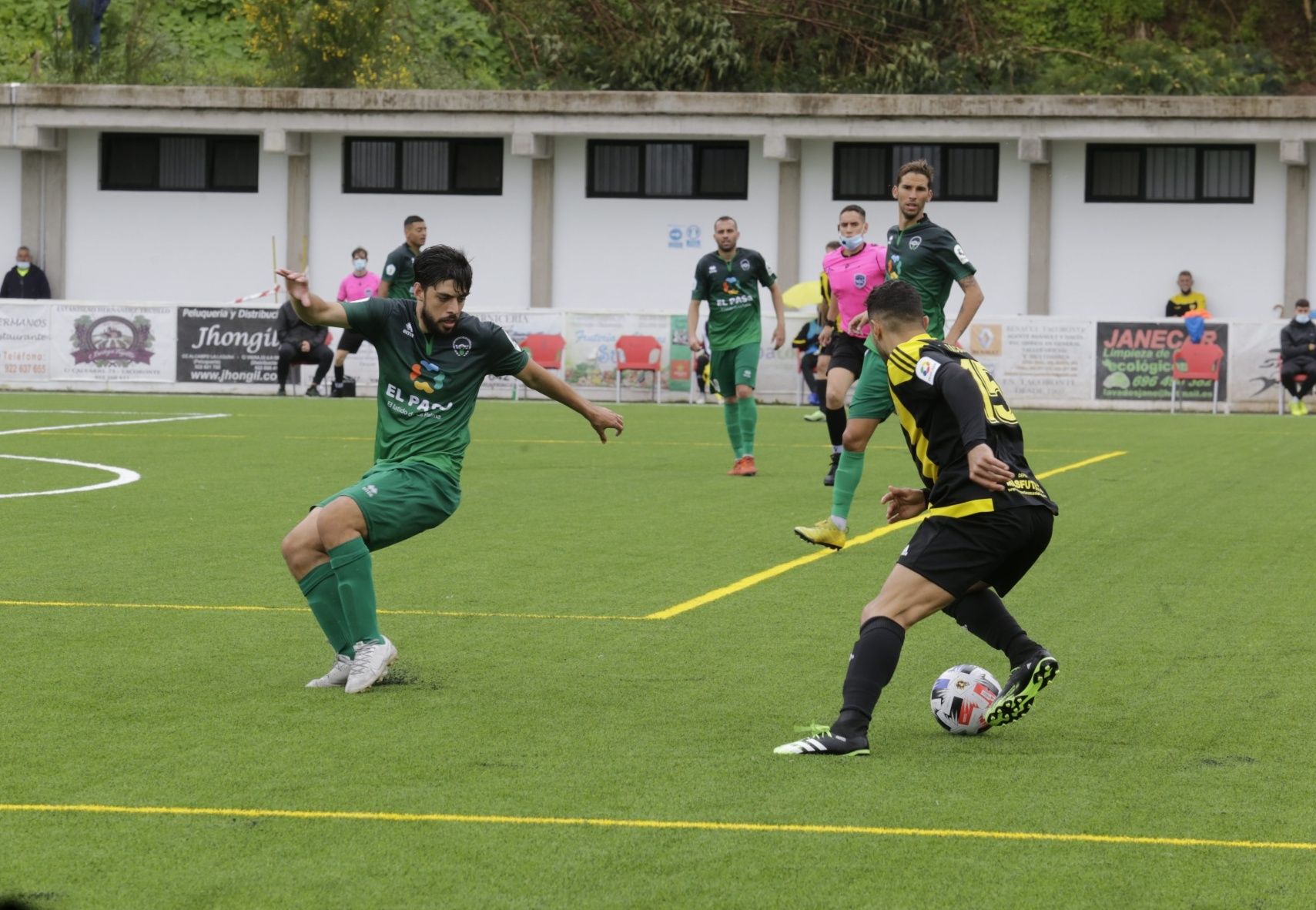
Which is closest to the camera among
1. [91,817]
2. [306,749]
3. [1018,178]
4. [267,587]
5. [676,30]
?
[91,817]

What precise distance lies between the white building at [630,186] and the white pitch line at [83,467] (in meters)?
19.9

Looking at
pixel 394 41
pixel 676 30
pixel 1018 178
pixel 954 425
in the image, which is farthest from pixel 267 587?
pixel 676 30

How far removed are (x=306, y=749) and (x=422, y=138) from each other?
3225 centimetres

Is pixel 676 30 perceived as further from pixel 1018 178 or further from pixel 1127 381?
pixel 1127 381

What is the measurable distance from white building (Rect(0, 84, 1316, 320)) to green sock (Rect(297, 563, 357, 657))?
2881 cm

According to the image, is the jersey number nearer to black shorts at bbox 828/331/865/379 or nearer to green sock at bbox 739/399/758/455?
black shorts at bbox 828/331/865/379

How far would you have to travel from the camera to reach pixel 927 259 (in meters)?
12.4

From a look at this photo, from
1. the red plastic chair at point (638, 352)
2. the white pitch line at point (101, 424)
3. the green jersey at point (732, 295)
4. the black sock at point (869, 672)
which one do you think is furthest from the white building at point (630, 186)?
the black sock at point (869, 672)

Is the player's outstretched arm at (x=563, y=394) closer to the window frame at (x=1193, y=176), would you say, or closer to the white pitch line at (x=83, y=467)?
the white pitch line at (x=83, y=467)

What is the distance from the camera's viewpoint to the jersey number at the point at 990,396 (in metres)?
6.29

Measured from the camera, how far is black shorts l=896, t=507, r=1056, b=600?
20.6ft

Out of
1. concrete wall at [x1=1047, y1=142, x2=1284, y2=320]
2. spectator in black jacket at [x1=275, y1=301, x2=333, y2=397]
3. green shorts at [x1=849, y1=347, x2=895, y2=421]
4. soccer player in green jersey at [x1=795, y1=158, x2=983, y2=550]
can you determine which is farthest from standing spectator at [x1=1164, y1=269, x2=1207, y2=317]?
green shorts at [x1=849, y1=347, x2=895, y2=421]

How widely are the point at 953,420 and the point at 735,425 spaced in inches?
404

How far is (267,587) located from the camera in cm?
984
